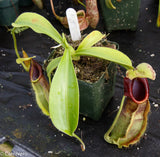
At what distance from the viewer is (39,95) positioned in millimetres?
1081

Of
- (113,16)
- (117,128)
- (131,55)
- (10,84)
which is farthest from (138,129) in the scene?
(113,16)

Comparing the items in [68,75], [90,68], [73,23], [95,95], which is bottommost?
[95,95]

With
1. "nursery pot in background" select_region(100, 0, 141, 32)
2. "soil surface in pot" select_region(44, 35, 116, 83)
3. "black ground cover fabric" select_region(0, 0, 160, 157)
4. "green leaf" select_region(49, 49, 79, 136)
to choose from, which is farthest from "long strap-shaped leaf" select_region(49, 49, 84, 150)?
"nursery pot in background" select_region(100, 0, 141, 32)

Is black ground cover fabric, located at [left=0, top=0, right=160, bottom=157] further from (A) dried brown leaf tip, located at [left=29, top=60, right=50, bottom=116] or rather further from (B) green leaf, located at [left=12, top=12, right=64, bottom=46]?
(B) green leaf, located at [left=12, top=12, right=64, bottom=46]

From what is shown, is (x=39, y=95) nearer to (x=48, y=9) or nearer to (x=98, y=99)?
(x=98, y=99)

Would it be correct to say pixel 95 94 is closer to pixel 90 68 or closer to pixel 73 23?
pixel 90 68

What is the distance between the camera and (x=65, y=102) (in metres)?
0.72

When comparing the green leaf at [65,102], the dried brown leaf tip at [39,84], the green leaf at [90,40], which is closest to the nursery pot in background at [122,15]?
the green leaf at [90,40]

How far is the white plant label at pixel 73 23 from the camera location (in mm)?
901

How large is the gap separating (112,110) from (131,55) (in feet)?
1.85

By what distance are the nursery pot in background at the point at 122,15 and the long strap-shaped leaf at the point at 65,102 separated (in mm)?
1103

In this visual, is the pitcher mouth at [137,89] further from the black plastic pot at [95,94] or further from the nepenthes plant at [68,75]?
the black plastic pot at [95,94]

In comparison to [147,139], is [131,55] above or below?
above

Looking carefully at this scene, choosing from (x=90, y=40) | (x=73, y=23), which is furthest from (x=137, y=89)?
(x=73, y=23)
